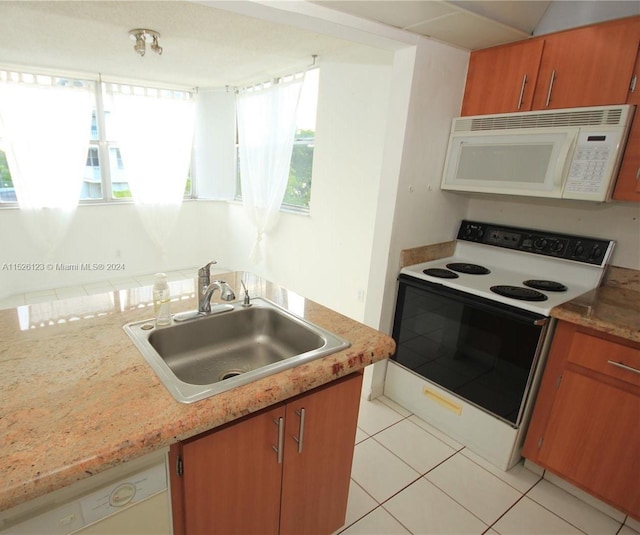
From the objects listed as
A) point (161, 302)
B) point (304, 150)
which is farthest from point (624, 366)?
point (304, 150)

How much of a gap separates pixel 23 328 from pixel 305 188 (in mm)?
2838

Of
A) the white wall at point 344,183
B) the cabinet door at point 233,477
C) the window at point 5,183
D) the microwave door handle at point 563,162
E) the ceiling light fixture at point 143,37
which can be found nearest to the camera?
the cabinet door at point 233,477

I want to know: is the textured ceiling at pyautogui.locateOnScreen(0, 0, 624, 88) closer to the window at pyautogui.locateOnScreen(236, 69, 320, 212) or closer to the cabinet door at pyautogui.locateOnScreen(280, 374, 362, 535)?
the window at pyautogui.locateOnScreen(236, 69, 320, 212)

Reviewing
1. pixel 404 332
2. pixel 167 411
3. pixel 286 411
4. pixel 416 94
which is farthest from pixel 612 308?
pixel 167 411

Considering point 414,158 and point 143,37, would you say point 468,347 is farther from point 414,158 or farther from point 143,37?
point 143,37

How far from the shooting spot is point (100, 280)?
4.36 metres

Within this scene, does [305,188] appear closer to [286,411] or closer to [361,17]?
[361,17]

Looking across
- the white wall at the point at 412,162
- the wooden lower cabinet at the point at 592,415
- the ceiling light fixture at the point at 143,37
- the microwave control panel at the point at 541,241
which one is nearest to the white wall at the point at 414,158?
the white wall at the point at 412,162

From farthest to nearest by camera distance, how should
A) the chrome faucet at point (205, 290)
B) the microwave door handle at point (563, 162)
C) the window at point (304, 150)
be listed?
the window at point (304, 150)
the microwave door handle at point (563, 162)
the chrome faucet at point (205, 290)

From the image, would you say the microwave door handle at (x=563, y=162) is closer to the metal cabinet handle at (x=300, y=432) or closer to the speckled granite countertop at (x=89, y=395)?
the speckled granite countertop at (x=89, y=395)

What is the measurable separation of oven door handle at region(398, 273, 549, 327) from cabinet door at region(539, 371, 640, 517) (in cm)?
30

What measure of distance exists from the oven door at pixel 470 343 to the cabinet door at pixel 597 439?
6.5 inches

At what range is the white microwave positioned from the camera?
1659 mm

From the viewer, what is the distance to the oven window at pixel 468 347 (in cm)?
177
